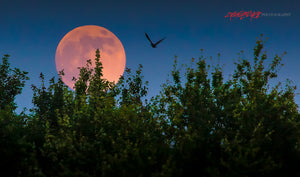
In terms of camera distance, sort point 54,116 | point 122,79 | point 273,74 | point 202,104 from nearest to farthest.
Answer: point 202,104 < point 273,74 < point 54,116 < point 122,79

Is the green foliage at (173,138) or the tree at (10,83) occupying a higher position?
the tree at (10,83)

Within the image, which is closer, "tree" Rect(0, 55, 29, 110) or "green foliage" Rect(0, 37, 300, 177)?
"green foliage" Rect(0, 37, 300, 177)

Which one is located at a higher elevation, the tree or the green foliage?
the tree

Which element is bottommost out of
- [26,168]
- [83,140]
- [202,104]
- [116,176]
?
[116,176]

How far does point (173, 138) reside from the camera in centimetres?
1925

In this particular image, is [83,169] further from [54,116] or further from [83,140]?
[54,116]

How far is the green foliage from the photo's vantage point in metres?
13.1

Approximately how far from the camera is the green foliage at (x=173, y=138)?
13.1m

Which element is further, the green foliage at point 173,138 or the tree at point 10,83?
the tree at point 10,83

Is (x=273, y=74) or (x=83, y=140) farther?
(x=273, y=74)

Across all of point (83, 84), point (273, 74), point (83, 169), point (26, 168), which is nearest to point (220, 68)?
point (273, 74)

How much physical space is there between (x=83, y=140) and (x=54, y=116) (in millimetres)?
15509

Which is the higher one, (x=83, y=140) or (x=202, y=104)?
(x=202, y=104)

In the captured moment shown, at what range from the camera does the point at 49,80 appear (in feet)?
107
